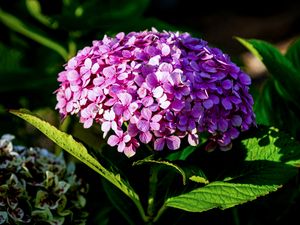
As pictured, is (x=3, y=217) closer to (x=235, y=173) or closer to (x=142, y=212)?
(x=142, y=212)

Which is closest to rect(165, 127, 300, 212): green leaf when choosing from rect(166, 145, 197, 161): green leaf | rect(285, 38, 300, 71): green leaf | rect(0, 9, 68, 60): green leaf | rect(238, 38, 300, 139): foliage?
rect(166, 145, 197, 161): green leaf

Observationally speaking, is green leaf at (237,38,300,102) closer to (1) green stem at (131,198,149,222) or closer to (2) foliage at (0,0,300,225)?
(2) foliage at (0,0,300,225)

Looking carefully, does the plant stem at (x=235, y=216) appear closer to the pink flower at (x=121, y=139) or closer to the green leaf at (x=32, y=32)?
the pink flower at (x=121, y=139)

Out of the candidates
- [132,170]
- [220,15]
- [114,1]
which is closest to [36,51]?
[114,1]

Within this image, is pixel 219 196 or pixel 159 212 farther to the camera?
pixel 159 212

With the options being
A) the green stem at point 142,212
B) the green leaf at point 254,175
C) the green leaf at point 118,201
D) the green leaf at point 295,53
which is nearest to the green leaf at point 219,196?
the green leaf at point 254,175

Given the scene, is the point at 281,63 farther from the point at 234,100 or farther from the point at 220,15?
the point at 220,15

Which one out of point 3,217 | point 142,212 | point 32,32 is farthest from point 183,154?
point 32,32
